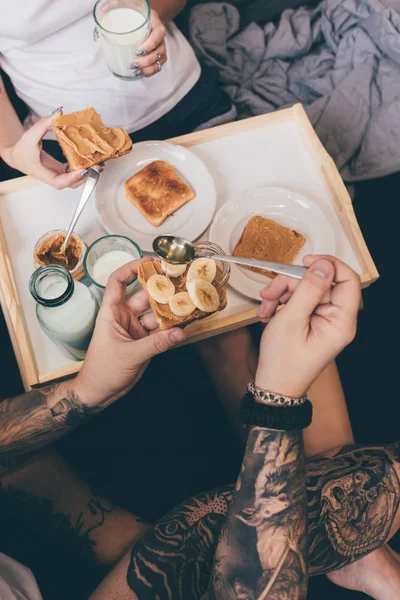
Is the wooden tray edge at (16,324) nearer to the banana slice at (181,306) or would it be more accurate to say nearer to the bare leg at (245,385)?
the banana slice at (181,306)

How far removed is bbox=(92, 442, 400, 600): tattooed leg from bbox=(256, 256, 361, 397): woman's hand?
43 cm

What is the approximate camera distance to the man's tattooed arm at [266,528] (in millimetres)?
1072

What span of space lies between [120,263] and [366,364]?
1250mm

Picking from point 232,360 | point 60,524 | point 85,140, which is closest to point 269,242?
point 232,360

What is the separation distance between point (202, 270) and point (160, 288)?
12 centimetres

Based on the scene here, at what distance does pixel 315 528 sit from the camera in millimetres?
1302

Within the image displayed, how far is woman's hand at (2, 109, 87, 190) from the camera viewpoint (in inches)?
52.6

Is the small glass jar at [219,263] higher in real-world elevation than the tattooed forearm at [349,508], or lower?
higher

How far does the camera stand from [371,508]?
1.34m

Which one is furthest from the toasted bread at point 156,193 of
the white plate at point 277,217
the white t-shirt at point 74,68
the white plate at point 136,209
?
the white t-shirt at point 74,68

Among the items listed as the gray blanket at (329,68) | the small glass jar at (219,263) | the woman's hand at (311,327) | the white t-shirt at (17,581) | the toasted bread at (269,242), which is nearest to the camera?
the woman's hand at (311,327)

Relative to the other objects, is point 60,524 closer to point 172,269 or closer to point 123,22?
point 172,269

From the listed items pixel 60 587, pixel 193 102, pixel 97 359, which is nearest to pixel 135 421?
pixel 60 587

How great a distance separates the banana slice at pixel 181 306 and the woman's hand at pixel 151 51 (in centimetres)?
71
